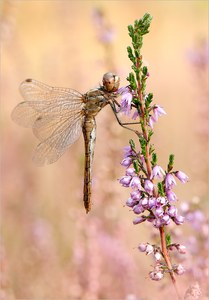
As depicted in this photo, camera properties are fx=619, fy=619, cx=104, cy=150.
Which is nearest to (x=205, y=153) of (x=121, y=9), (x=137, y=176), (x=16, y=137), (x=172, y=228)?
(x=172, y=228)

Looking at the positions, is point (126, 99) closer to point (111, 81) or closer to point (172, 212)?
point (172, 212)

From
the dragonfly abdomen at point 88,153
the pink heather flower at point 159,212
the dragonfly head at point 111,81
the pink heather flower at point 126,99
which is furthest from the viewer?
the dragonfly abdomen at point 88,153

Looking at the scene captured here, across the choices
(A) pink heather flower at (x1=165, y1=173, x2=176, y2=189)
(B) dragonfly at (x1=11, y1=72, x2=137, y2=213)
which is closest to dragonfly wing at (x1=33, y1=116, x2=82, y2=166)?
(B) dragonfly at (x1=11, y1=72, x2=137, y2=213)

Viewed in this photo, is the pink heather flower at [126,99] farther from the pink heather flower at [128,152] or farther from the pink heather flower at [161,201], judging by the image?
the pink heather flower at [161,201]

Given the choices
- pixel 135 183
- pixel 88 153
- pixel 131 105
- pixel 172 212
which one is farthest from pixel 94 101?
pixel 172 212

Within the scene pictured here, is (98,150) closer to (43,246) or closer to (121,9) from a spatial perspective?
(43,246)

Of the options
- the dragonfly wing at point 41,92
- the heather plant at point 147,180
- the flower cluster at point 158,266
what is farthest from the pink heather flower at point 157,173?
the dragonfly wing at point 41,92
